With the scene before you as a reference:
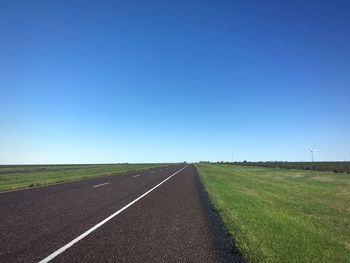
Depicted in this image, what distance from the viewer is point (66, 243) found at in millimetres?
7746

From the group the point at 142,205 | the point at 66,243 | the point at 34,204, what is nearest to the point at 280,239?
the point at 66,243

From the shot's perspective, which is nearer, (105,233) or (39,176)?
(105,233)

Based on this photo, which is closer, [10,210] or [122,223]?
[122,223]

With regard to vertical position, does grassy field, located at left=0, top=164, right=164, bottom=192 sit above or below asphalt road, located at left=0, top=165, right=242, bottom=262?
above

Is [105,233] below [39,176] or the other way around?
below

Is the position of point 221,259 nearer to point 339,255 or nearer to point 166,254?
point 166,254

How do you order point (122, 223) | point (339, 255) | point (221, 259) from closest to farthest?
point (221, 259)
point (339, 255)
point (122, 223)

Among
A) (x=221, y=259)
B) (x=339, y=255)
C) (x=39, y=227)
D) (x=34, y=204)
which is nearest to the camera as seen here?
(x=221, y=259)

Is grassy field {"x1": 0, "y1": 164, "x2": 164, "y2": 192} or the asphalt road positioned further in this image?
grassy field {"x1": 0, "y1": 164, "x2": 164, "y2": 192}

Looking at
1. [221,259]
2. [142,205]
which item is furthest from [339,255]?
[142,205]

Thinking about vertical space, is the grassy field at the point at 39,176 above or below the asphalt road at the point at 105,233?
above

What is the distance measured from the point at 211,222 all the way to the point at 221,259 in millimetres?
4455

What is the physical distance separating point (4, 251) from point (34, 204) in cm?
794

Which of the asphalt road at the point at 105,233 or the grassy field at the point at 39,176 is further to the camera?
the grassy field at the point at 39,176
